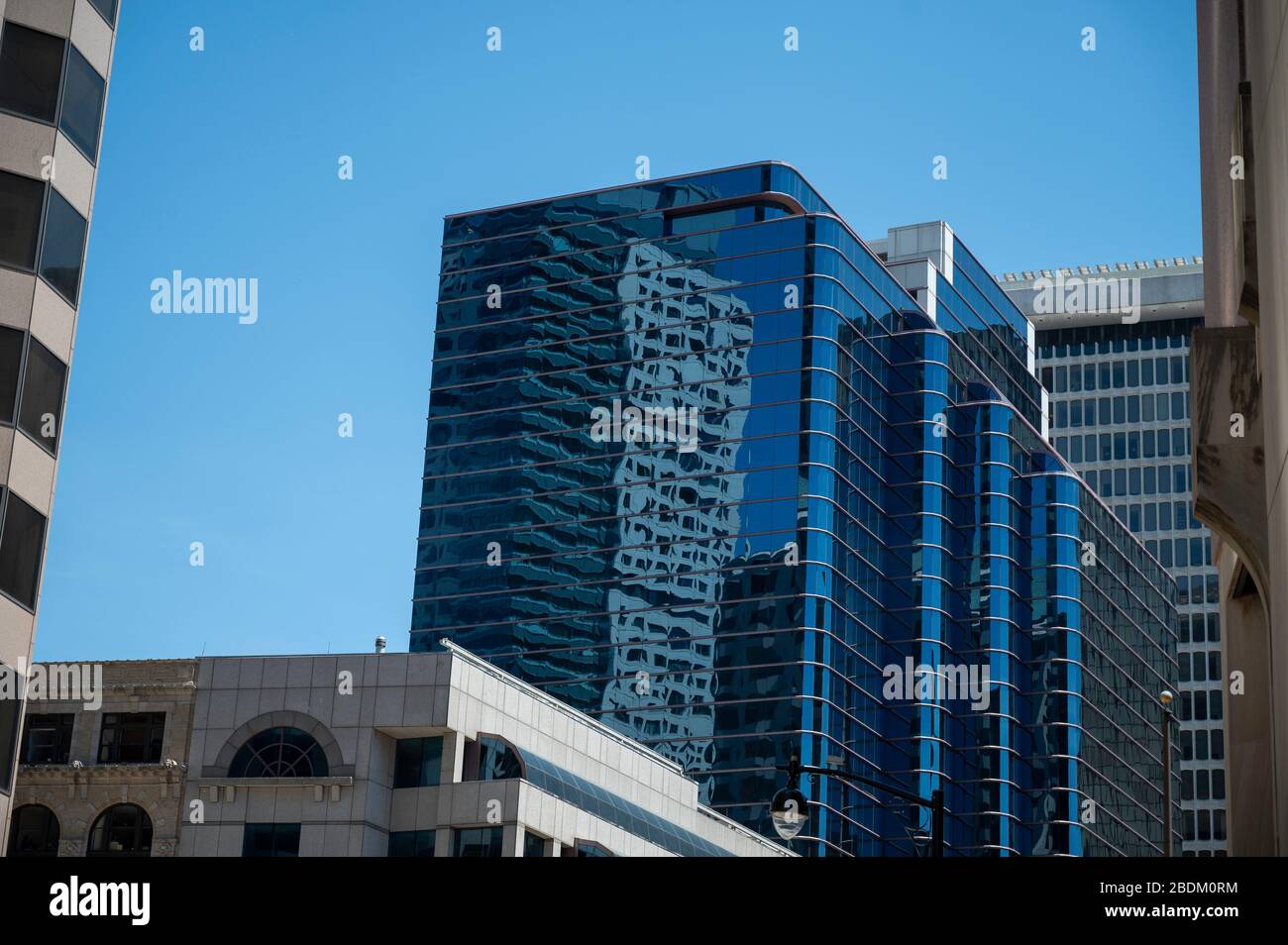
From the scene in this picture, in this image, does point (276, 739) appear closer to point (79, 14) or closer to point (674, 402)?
point (79, 14)

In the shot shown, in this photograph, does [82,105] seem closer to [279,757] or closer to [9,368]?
[9,368]

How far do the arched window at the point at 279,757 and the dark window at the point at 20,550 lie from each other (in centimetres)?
2880

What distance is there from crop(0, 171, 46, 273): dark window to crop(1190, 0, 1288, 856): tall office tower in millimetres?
21086

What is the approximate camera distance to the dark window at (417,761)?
62781mm

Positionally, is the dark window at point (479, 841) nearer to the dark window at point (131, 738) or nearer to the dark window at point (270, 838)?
the dark window at point (270, 838)

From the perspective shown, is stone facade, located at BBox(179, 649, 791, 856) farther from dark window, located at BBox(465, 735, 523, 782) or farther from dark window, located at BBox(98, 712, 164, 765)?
dark window, located at BBox(98, 712, 164, 765)

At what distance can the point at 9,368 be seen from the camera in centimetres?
3369

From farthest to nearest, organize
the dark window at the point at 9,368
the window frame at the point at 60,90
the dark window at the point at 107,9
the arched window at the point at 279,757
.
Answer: the arched window at the point at 279,757 < the dark window at the point at 107,9 < the window frame at the point at 60,90 < the dark window at the point at 9,368

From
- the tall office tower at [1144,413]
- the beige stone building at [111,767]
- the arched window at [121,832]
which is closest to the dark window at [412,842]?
the beige stone building at [111,767]

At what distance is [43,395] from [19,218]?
3.35 m

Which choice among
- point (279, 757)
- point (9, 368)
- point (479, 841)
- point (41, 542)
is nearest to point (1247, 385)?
point (9, 368)

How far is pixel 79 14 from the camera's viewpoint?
35.9 m

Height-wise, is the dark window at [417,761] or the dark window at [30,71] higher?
the dark window at [30,71]
